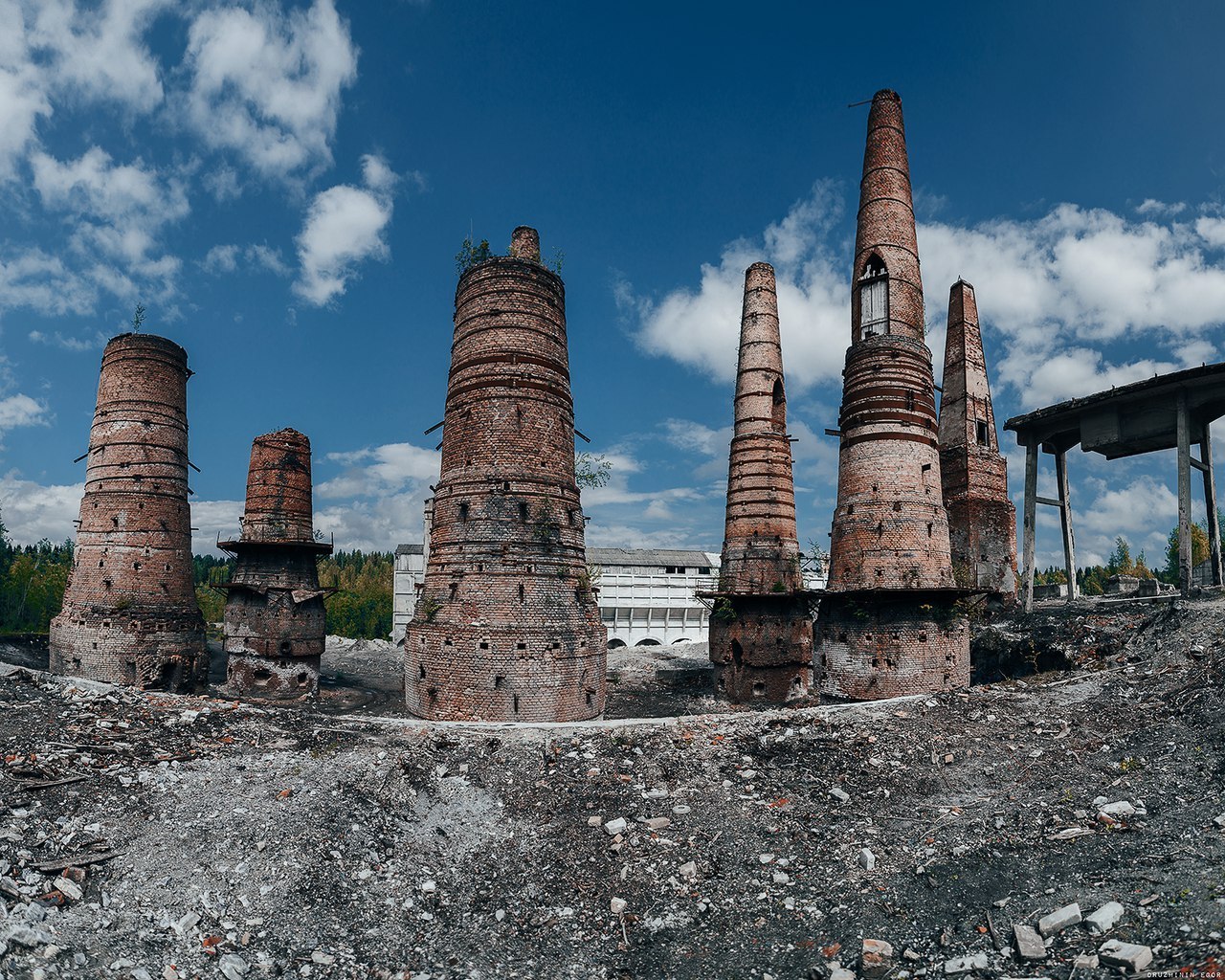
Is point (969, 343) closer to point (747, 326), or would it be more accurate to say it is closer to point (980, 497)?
point (980, 497)

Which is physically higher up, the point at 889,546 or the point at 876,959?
the point at 889,546

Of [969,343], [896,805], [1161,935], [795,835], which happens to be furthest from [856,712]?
[969,343]

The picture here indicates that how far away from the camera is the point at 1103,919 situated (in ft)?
18.3

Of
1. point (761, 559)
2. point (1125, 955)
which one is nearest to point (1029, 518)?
point (761, 559)

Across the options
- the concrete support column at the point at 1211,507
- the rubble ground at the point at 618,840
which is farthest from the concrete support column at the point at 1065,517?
the rubble ground at the point at 618,840

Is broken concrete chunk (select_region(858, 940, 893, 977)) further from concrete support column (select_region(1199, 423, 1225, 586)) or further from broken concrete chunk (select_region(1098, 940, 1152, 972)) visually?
concrete support column (select_region(1199, 423, 1225, 586))

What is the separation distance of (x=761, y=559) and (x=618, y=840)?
1279 cm

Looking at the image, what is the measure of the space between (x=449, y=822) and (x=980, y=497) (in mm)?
18434

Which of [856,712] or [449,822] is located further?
[856,712]

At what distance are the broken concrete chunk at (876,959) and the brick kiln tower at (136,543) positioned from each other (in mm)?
17371

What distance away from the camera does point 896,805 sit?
849 cm

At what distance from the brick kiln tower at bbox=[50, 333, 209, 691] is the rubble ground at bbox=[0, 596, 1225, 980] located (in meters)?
7.08

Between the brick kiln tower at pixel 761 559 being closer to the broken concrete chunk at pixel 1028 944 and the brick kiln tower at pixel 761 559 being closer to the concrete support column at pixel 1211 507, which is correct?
the concrete support column at pixel 1211 507

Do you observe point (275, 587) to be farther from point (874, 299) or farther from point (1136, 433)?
point (1136, 433)
